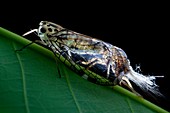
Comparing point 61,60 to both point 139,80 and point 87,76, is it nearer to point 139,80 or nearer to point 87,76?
point 87,76

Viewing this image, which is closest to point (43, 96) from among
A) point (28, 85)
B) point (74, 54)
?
point (28, 85)

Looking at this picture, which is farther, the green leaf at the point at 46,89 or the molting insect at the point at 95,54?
the molting insect at the point at 95,54

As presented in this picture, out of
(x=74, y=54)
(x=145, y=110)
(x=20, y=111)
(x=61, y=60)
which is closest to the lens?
(x=20, y=111)

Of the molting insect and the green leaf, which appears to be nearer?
the green leaf

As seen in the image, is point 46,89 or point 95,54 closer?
point 46,89

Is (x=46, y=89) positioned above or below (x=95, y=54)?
below
